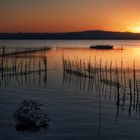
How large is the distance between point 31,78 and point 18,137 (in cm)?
2561

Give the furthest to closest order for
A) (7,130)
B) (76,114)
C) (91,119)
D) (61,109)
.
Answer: (61,109), (76,114), (91,119), (7,130)

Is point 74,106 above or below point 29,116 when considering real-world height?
below

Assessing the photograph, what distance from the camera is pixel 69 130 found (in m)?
19.6

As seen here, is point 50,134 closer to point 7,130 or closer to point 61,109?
point 7,130

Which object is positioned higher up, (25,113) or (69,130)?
(25,113)

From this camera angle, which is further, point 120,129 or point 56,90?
point 56,90

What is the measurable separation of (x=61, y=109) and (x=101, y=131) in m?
6.70

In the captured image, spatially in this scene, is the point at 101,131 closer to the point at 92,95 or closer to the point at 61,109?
the point at 61,109

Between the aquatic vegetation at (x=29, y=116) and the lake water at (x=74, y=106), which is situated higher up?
the aquatic vegetation at (x=29, y=116)

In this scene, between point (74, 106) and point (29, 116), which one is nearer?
point (29, 116)

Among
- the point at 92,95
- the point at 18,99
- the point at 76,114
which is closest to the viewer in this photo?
the point at 76,114

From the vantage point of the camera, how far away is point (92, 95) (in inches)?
1271

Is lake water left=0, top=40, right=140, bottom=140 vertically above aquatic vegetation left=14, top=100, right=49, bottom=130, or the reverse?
aquatic vegetation left=14, top=100, right=49, bottom=130

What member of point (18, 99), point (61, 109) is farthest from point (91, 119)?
point (18, 99)
